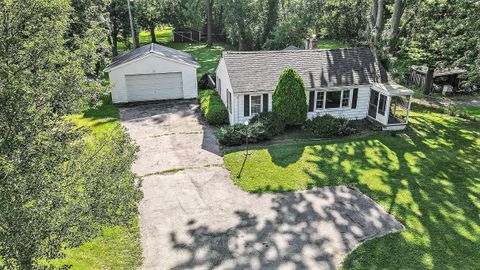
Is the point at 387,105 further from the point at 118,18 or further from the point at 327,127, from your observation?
the point at 118,18

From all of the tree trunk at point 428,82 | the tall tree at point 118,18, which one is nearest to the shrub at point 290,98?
the tree trunk at point 428,82

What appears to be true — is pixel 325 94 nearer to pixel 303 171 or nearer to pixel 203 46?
pixel 303 171

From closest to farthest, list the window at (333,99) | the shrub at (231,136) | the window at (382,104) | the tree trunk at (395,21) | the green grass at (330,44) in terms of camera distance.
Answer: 1. the shrub at (231,136)
2. the window at (382,104)
3. the window at (333,99)
4. the tree trunk at (395,21)
5. the green grass at (330,44)

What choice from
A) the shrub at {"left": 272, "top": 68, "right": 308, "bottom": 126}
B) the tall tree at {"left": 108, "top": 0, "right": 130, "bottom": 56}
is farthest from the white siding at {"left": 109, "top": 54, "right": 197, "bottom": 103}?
the tall tree at {"left": 108, "top": 0, "right": 130, "bottom": 56}

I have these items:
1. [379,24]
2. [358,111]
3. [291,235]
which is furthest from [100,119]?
[379,24]

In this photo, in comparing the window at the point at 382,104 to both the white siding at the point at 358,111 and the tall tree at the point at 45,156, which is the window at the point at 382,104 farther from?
the tall tree at the point at 45,156

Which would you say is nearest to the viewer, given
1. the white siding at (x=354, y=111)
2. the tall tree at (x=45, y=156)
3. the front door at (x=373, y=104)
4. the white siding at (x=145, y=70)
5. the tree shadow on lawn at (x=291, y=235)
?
the tall tree at (x=45, y=156)
